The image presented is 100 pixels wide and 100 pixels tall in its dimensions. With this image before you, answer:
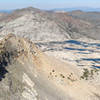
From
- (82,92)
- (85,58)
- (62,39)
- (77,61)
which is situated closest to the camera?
(82,92)

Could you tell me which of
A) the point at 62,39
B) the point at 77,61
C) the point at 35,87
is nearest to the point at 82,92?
the point at 35,87

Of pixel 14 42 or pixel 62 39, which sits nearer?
pixel 14 42

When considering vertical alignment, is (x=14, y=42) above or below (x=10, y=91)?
above

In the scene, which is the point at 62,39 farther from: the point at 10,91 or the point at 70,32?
the point at 10,91

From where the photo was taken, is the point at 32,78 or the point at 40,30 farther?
the point at 40,30

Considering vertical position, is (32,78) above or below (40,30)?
above

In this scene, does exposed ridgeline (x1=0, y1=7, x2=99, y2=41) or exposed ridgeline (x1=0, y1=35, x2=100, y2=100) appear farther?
exposed ridgeline (x1=0, y1=7, x2=99, y2=41)

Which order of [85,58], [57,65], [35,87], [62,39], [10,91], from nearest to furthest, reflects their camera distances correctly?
[10,91] < [35,87] < [57,65] < [85,58] < [62,39]

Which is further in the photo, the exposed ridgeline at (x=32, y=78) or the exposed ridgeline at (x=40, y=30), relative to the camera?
the exposed ridgeline at (x=40, y=30)
